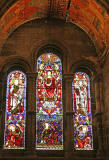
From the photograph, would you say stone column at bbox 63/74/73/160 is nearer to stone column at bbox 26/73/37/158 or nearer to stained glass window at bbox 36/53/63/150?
stained glass window at bbox 36/53/63/150

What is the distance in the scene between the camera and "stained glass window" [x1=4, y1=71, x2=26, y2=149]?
12.1 meters

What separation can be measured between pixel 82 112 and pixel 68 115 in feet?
2.72

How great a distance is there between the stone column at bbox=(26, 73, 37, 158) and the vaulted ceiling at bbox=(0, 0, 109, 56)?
90.2 inches

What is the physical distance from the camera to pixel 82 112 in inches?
503

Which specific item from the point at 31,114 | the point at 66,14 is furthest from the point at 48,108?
the point at 66,14

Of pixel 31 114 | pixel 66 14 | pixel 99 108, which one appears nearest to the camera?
pixel 31 114

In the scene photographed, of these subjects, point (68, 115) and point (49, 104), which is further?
point (49, 104)

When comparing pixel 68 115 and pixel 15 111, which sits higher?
pixel 15 111

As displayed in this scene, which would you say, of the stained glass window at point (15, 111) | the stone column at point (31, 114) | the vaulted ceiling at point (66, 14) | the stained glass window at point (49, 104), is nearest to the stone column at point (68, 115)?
the stained glass window at point (49, 104)

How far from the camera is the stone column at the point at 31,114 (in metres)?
11.9

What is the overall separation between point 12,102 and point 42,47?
3.00 m

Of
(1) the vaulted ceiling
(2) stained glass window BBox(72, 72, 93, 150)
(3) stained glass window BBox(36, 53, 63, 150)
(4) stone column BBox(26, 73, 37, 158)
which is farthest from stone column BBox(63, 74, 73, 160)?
(1) the vaulted ceiling

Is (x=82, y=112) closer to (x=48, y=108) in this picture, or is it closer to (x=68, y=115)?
(x=68, y=115)

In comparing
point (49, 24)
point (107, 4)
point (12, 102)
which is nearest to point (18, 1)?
point (49, 24)
